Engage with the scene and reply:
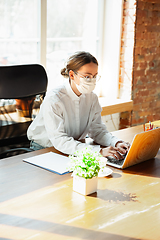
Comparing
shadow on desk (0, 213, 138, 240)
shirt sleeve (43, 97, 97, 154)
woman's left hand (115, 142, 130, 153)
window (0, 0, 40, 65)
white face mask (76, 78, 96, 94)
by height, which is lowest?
shadow on desk (0, 213, 138, 240)

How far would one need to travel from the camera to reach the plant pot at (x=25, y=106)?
2.19 meters

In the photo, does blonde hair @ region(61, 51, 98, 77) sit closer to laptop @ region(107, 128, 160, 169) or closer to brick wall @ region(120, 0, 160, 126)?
laptop @ region(107, 128, 160, 169)

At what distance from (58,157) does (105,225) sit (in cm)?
68

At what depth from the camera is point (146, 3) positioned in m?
3.76

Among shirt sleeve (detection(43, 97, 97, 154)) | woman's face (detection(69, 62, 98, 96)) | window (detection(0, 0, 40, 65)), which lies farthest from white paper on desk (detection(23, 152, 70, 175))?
window (detection(0, 0, 40, 65))

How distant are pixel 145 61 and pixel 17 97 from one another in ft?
7.28

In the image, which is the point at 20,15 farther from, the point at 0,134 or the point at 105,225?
the point at 105,225

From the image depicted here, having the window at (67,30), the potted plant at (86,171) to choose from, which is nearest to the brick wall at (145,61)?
the window at (67,30)

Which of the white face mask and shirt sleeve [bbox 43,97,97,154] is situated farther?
the white face mask

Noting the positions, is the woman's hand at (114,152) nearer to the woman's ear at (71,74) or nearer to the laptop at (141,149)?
the laptop at (141,149)

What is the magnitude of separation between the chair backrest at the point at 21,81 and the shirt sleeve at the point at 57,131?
0.29 m

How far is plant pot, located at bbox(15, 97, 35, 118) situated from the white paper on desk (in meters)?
0.53

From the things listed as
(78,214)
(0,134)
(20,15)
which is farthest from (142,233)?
(20,15)

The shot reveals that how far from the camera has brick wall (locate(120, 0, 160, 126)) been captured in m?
3.76
